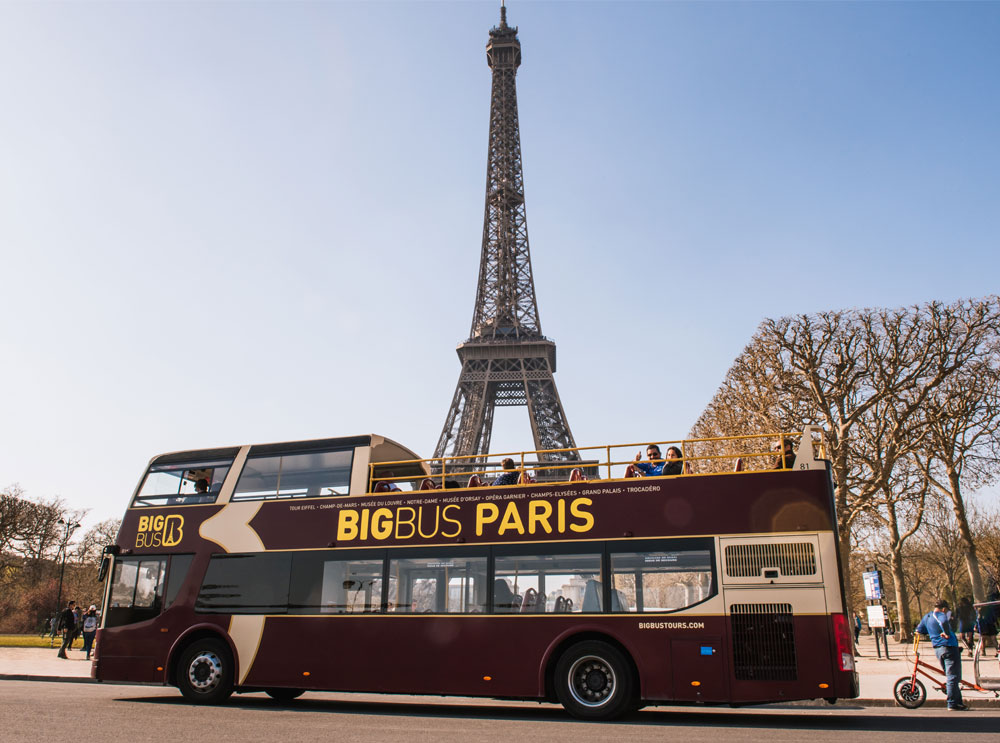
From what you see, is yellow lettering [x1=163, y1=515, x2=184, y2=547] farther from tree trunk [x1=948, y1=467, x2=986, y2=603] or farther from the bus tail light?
tree trunk [x1=948, y1=467, x2=986, y2=603]

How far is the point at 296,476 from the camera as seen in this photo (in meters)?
11.5

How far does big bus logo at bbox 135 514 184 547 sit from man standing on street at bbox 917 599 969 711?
10.4 metres

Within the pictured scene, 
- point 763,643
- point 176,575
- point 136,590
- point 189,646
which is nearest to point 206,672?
point 189,646

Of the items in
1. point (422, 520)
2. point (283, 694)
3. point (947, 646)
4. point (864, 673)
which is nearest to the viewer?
point (947, 646)

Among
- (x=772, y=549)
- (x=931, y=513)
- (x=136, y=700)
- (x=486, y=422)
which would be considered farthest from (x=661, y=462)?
(x=486, y=422)

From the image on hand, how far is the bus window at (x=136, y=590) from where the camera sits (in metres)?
11.8

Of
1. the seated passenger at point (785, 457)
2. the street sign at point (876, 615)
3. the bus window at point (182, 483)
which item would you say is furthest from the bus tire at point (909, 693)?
the bus window at point (182, 483)

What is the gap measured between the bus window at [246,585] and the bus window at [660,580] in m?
4.70

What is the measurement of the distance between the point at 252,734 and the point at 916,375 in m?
26.5

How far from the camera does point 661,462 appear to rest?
32.4 feet

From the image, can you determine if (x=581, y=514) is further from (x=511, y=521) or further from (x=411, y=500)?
(x=411, y=500)

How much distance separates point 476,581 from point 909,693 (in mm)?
6125

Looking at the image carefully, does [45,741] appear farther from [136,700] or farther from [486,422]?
[486,422]

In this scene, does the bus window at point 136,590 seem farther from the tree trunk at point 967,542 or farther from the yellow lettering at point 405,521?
the tree trunk at point 967,542
